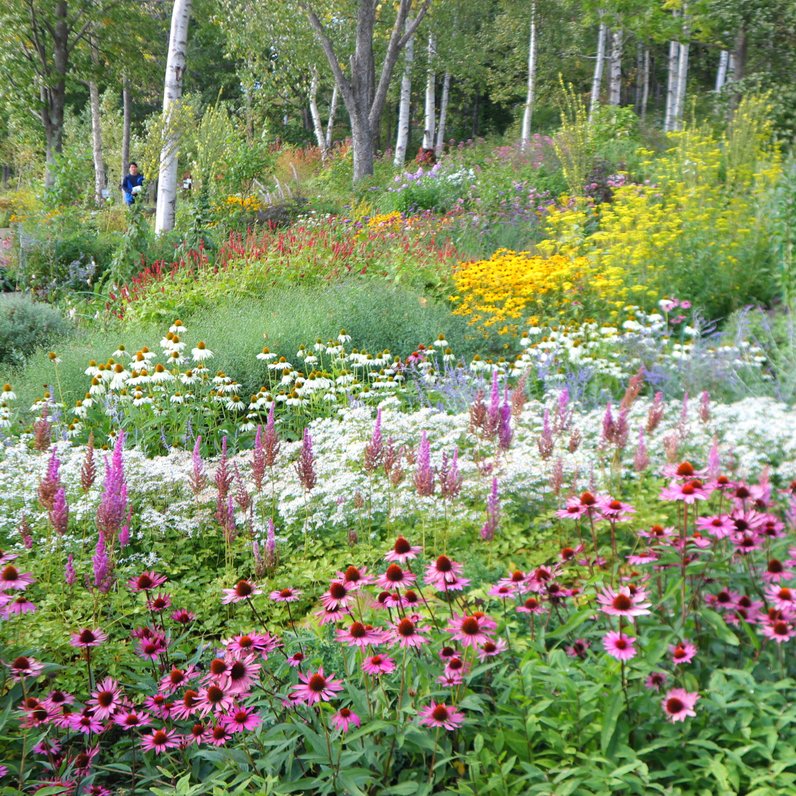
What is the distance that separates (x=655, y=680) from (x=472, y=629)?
0.50 m

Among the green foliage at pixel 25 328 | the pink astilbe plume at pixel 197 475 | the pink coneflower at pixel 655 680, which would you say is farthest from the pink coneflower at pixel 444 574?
the green foliage at pixel 25 328

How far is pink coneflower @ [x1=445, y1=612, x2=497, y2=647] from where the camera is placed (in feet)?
A: 6.17

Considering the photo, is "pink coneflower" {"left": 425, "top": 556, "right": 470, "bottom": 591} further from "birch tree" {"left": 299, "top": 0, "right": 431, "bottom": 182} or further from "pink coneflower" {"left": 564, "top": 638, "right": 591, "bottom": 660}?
"birch tree" {"left": 299, "top": 0, "right": 431, "bottom": 182}

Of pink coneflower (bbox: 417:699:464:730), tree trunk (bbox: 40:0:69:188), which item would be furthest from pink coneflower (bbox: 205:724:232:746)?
tree trunk (bbox: 40:0:69:188)

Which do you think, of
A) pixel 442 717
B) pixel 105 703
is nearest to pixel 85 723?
pixel 105 703

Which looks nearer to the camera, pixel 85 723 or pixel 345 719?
pixel 345 719

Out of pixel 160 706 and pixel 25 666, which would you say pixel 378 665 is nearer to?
pixel 160 706

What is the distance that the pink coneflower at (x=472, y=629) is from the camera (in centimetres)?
188

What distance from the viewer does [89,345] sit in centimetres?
710

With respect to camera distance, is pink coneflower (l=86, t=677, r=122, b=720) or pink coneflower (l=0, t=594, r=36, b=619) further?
pink coneflower (l=0, t=594, r=36, b=619)

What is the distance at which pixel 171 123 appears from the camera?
11.6 meters

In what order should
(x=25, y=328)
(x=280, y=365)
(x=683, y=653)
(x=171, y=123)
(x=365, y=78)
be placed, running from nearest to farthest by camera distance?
(x=683, y=653) < (x=280, y=365) < (x=25, y=328) < (x=171, y=123) < (x=365, y=78)

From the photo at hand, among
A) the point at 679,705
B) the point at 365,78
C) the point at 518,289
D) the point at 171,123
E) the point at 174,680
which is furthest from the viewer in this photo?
the point at 365,78

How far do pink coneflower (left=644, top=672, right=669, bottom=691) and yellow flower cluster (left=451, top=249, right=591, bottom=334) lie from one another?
4473 millimetres
